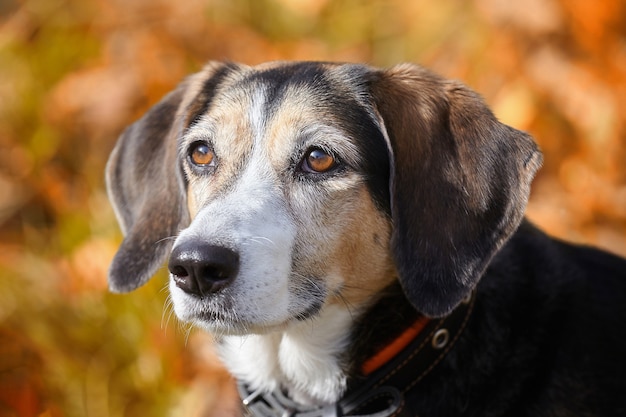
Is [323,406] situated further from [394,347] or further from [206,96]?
[206,96]

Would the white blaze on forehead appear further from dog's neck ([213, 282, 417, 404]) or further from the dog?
dog's neck ([213, 282, 417, 404])

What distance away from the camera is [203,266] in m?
2.75

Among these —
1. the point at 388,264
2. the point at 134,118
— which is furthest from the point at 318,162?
the point at 134,118

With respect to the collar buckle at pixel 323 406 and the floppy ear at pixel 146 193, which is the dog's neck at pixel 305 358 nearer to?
the collar buckle at pixel 323 406

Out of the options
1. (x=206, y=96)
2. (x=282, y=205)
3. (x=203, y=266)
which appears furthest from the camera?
(x=206, y=96)

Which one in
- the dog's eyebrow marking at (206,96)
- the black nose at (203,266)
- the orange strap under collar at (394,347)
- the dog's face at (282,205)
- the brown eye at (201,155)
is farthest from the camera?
the dog's eyebrow marking at (206,96)

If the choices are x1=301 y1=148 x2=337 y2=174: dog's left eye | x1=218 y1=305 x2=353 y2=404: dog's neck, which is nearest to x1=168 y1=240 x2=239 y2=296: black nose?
x1=218 y1=305 x2=353 y2=404: dog's neck

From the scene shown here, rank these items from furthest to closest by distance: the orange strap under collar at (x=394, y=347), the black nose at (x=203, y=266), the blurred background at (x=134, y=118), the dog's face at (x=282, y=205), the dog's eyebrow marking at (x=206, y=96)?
the blurred background at (x=134, y=118) → the dog's eyebrow marking at (x=206, y=96) → the orange strap under collar at (x=394, y=347) → the dog's face at (x=282, y=205) → the black nose at (x=203, y=266)

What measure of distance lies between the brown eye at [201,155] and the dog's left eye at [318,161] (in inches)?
15.0

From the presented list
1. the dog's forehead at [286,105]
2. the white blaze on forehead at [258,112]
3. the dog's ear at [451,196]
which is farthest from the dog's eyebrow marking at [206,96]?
the dog's ear at [451,196]

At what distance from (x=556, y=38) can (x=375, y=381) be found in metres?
3.44

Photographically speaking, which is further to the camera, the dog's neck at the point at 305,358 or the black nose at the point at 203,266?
the dog's neck at the point at 305,358

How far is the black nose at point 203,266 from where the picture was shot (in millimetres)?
2732

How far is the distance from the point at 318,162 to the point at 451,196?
0.49m
